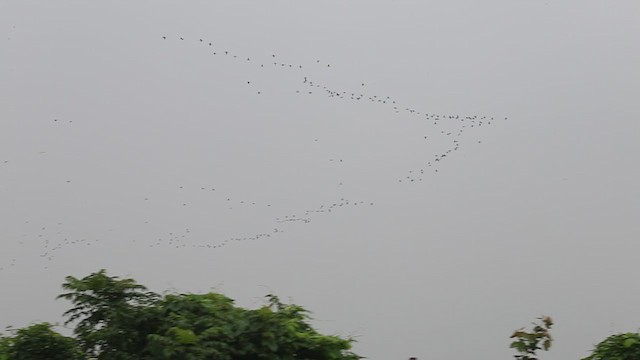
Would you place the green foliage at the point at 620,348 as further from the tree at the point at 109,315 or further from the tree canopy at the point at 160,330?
the tree at the point at 109,315

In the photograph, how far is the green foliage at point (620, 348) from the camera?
352cm

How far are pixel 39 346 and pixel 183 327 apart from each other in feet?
2.60

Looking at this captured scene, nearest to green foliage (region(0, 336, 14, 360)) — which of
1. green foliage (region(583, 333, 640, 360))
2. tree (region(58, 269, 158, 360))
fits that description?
tree (region(58, 269, 158, 360))

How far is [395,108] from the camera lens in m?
5.56

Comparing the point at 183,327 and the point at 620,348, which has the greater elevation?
the point at 620,348

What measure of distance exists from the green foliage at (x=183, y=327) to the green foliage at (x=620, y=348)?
5.31 feet

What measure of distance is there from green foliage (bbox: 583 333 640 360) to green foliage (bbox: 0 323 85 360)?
9.70 feet

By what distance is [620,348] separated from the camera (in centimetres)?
361

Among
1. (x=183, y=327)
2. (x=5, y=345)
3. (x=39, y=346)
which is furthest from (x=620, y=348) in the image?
(x=5, y=345)

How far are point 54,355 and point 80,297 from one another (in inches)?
12.9

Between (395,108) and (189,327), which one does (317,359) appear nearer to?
(189,327)

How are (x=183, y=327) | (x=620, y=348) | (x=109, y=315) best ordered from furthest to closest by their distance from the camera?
(x=620, y=348), (x=109, y=315), (x=183, y=327)

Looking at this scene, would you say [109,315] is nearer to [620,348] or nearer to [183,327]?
[183,327]

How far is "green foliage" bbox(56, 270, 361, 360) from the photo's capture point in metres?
2.81
